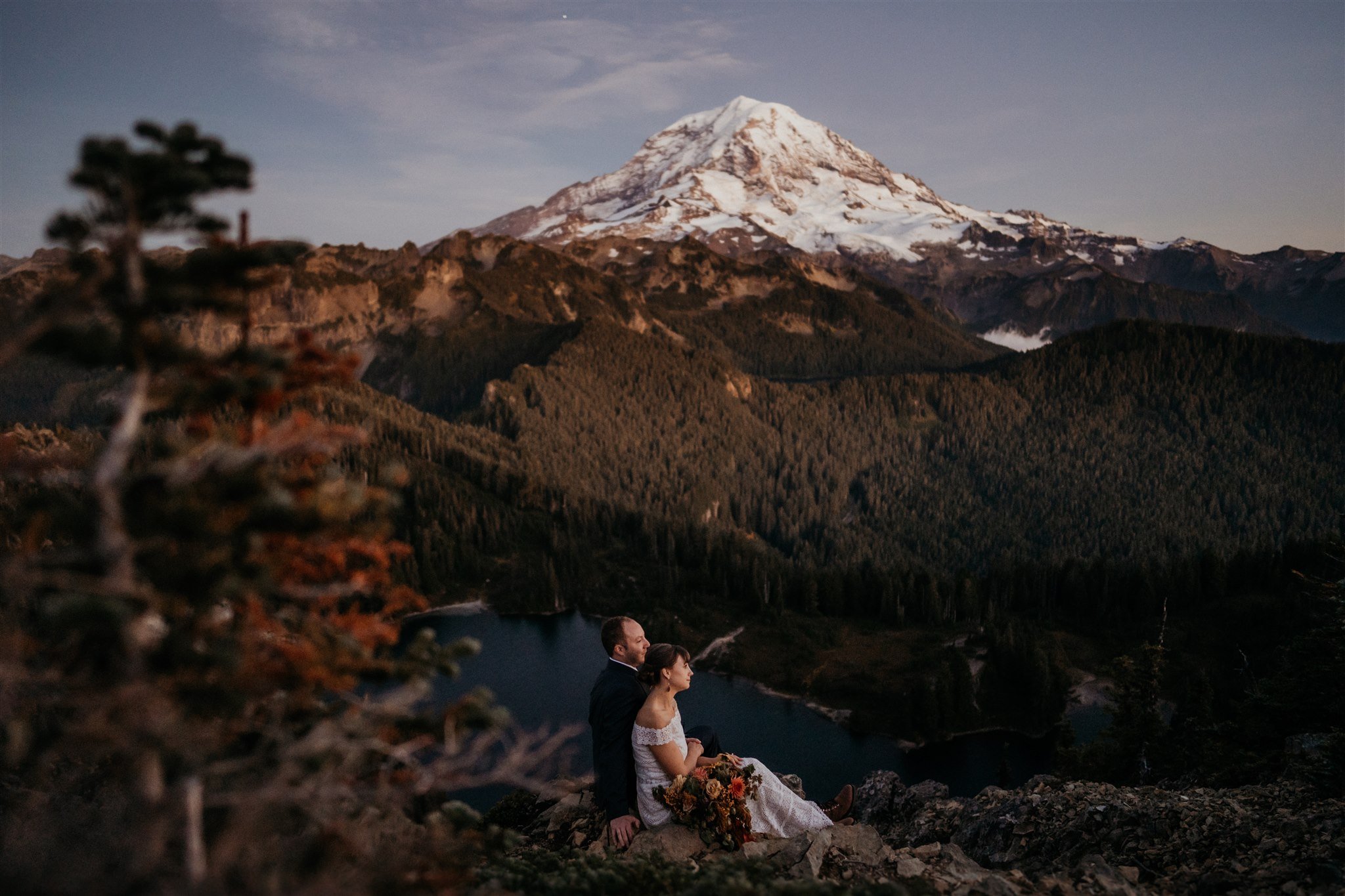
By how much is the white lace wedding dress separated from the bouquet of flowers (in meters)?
0.23

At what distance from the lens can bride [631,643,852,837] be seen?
1036cm

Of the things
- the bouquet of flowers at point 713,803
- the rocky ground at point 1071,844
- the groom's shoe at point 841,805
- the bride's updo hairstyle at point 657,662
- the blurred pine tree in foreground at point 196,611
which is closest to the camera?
the blurred pine tree in foreground at point 196,611

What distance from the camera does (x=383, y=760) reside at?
6652mm

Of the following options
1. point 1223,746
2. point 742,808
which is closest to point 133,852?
point 742,808

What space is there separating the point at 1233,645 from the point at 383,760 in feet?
339

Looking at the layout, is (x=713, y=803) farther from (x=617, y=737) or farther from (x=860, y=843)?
(x=860, y=843)

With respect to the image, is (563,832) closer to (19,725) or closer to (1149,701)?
(19,725)

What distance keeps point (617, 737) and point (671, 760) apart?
1.00 m

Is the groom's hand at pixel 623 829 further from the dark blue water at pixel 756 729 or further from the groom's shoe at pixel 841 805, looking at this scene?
the dark blue water at pixel 756 729

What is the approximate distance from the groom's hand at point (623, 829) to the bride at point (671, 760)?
0.21 meters

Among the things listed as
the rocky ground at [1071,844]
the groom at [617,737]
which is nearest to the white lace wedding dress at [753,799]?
the groom at [617,737]

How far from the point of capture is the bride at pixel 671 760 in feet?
34.0

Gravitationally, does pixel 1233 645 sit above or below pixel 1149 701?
below

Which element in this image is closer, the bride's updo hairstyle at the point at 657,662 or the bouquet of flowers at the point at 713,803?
the bride's updo hairstyle at the point at 657,662
